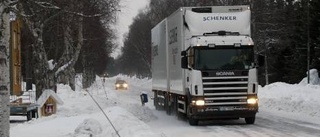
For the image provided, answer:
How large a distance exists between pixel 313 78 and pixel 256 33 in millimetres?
7373

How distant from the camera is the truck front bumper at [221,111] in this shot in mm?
18391

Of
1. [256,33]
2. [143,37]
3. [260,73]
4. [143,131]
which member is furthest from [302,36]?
[143,37]

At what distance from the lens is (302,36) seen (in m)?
50.8

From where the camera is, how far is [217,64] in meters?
18.6

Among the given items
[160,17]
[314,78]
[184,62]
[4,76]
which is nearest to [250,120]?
[184,62]

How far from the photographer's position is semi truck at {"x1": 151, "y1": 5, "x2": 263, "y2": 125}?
18.4 meters

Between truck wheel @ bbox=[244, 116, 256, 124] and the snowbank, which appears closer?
truck wheel @ bbox=[244, 116, 256, 124]

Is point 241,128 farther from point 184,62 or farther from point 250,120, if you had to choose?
point 184,62

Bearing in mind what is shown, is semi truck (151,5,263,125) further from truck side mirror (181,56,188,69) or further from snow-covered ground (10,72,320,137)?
snow-covered ground (10,72,320,137)

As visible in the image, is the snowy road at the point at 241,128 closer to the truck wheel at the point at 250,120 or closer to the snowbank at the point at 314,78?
the truck wheel at the point at 250,120

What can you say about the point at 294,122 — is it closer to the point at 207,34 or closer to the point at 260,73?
the point at 207,34

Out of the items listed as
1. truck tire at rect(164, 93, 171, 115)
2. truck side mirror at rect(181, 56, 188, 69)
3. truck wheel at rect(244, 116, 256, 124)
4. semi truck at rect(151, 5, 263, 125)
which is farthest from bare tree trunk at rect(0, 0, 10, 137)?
truck tire at rect(164, 93, 171, 115)

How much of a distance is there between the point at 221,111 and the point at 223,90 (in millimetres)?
710

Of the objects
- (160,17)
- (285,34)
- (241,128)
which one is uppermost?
(160,17)
